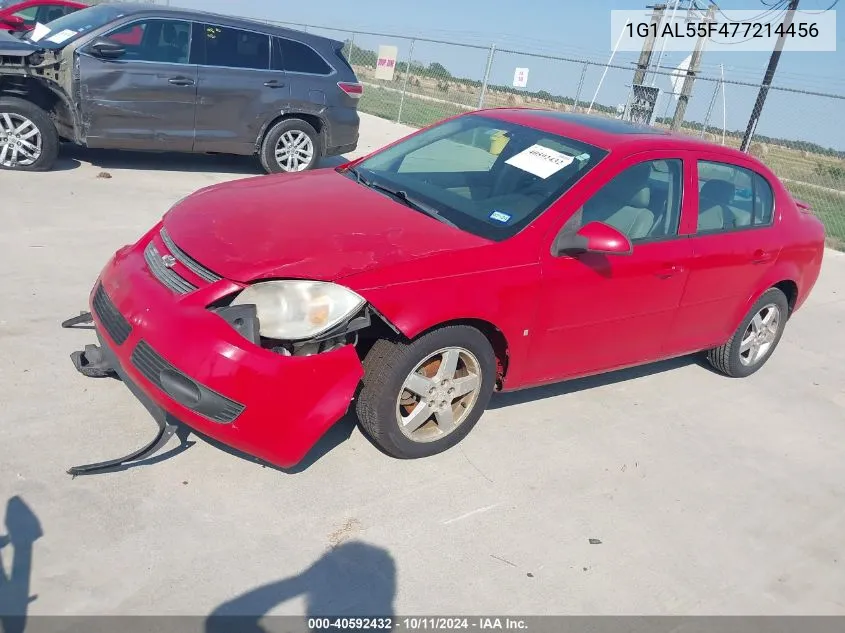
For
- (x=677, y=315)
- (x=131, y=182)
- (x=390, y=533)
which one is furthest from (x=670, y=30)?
(x=390, y=533)

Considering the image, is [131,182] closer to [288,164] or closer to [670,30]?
[288,164]

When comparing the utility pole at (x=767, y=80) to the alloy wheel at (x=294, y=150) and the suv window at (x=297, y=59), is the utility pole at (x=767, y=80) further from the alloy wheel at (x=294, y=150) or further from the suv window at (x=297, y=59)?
the alloy wheel at (x=294, y=150)

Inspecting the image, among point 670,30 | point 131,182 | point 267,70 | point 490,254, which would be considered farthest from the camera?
point 670,30

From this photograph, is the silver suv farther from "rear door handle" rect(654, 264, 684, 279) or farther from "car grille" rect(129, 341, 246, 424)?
"rear door handle" rect(654, 264, 684, 279)

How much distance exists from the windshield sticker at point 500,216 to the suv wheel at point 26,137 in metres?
5.73

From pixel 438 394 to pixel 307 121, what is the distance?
648 centimetres

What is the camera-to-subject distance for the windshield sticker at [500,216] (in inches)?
153

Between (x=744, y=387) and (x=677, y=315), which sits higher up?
(x=677, y=315)

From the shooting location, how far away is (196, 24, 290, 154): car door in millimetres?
8422

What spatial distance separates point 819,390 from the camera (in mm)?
5680

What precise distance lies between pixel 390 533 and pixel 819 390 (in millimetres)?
4007

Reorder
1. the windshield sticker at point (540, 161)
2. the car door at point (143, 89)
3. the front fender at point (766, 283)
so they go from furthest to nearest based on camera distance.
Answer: the car door at point (143, 89), the front fender at point (766, 283), the windshield sticker at point (540, 161)

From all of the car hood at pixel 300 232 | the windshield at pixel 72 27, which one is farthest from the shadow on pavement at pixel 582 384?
the windshield at pixel 72 27

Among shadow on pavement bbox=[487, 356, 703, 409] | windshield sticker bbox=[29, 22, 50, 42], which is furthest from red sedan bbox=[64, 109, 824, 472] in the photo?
windshield sticker bbox=[29, 22, 50, 42]
